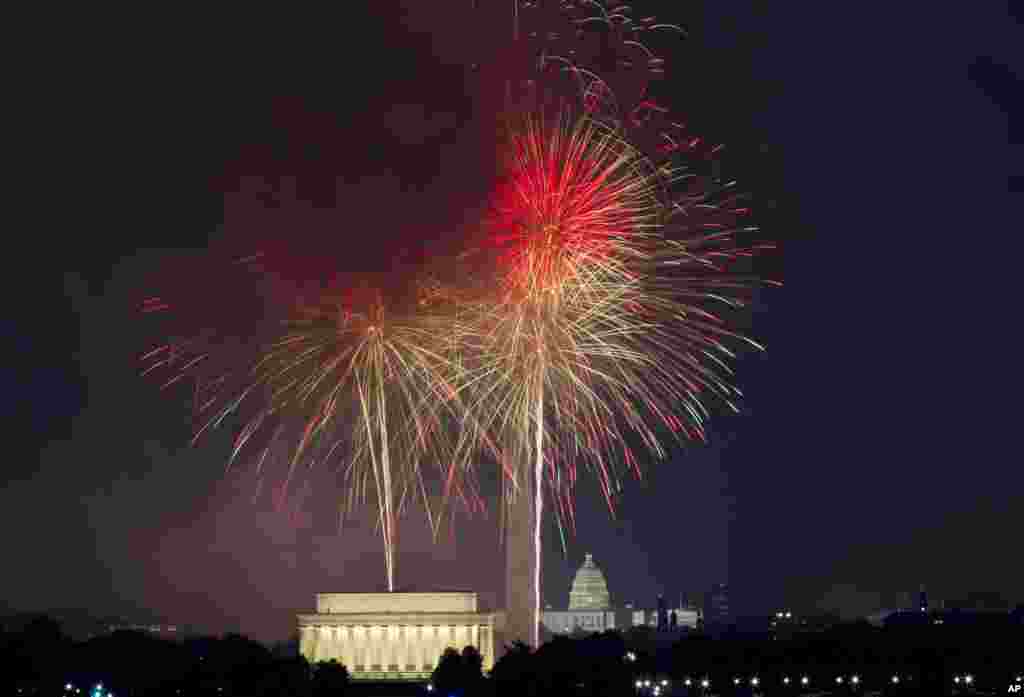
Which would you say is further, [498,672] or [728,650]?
[728,650]

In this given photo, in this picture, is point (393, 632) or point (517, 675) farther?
point (393, 632)

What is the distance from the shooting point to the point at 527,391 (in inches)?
2431

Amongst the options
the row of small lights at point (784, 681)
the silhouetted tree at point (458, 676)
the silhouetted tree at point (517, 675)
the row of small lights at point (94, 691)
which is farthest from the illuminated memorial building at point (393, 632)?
the silhouetted tree at point (517, 675)

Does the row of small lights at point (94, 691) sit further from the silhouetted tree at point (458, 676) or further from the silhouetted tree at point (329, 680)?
the silhouetted tree at point (458, 676)

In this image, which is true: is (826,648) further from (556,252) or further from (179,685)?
(556,252)

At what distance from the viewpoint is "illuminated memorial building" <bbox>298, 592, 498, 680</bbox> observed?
4110 inches

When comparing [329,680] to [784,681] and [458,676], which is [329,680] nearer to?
[458,676]

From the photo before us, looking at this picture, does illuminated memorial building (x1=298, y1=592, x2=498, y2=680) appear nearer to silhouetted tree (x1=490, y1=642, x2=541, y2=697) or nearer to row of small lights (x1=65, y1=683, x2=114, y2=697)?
row of small lights (x1=65, y1=683, x2=114, y2=697)

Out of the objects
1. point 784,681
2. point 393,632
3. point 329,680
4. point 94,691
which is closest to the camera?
point 329,680

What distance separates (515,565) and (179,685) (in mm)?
18998

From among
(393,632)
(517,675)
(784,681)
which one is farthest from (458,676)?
(784,681)

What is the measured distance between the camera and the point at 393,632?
345 feet

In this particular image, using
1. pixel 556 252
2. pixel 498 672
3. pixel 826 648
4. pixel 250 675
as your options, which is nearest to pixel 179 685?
pixel 250 675

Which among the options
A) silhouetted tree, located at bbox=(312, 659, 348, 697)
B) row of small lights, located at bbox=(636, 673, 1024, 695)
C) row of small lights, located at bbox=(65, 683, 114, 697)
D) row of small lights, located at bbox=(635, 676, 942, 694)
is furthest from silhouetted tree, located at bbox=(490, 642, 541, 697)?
row of small lights, located at bbox=(65, 683, 114, 697)
